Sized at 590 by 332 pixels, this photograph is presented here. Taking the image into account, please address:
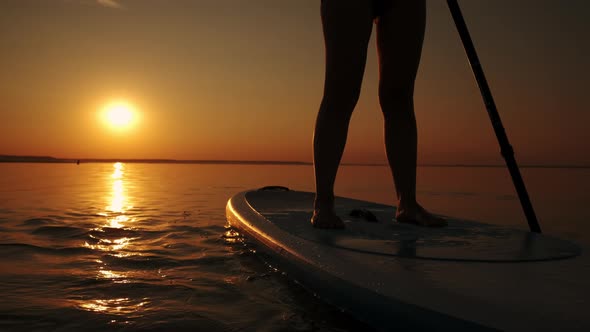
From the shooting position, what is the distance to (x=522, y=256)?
1.66m

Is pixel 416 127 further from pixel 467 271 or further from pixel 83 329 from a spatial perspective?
pixel 83 329

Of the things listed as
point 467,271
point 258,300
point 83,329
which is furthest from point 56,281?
point 467,271

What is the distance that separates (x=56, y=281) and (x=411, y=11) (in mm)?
2410

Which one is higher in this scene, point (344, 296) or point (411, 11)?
point (411, 11)

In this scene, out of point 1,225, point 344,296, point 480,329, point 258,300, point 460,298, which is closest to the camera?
point 480,329

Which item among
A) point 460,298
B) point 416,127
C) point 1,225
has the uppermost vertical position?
point 416,127

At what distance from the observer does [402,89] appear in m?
2.64

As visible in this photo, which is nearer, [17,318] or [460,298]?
[460,298]

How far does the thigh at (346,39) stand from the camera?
2.33 m

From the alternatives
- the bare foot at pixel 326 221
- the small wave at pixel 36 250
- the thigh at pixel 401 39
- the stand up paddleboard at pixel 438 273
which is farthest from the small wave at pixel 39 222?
the thigh at pixel 401 39

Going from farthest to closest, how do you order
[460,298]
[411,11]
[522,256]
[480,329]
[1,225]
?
1. [1,225]
2. [411,11]
3. [522,256]
4. [460,298]
5. [480,329]

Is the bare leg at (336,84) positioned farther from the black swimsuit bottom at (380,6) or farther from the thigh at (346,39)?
the black swimsuit bottom at (380,6)

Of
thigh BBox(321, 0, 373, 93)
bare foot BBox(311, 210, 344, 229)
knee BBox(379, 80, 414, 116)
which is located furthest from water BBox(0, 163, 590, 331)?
knee BBox(379, 80, 414, 116)

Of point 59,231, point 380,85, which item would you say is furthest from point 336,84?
point 59,231
